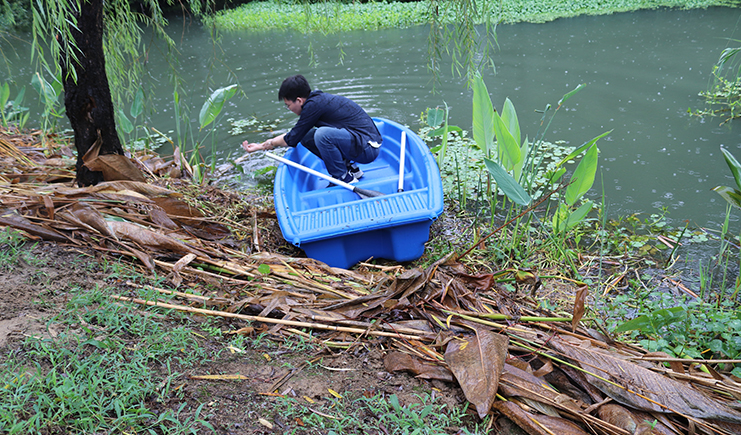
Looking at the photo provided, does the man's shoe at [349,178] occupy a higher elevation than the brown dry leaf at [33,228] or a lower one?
lower

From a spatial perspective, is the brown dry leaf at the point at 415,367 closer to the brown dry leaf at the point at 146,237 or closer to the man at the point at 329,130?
the brown dry leaf at the point at 146,237

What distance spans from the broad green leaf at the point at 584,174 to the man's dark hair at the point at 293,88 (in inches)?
89.4

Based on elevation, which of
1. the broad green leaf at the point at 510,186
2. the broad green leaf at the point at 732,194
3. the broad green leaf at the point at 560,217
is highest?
the broad green leaf at the point at 510,186

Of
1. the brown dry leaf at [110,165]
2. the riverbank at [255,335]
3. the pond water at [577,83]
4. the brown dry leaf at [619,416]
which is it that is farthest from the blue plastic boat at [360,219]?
the brown dry leaf at [619,416]

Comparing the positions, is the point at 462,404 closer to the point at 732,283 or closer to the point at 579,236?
the point at 579,236

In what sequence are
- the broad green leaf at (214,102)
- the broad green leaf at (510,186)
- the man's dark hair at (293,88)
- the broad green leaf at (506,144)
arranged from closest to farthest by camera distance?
the broad green leaf at (510,186), the broad green leaf at (506,144), the man's dark hair at (293,88), the broad green leaf at (214,102)

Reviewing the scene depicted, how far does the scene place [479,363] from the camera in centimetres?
140

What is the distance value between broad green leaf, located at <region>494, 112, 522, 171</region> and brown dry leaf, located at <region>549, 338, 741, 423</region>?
1.58 metres

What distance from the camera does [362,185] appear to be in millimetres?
3568

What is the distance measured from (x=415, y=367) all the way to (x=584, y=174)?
1.97 meters

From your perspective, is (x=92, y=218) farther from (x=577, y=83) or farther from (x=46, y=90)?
(x=577, y=83)

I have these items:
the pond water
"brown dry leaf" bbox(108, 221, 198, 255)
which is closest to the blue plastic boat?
"brown dry leaf" bbox(108, 221, 198, 255)

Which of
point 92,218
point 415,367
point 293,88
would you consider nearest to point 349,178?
point 293,88

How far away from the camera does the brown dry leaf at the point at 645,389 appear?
1354mm
